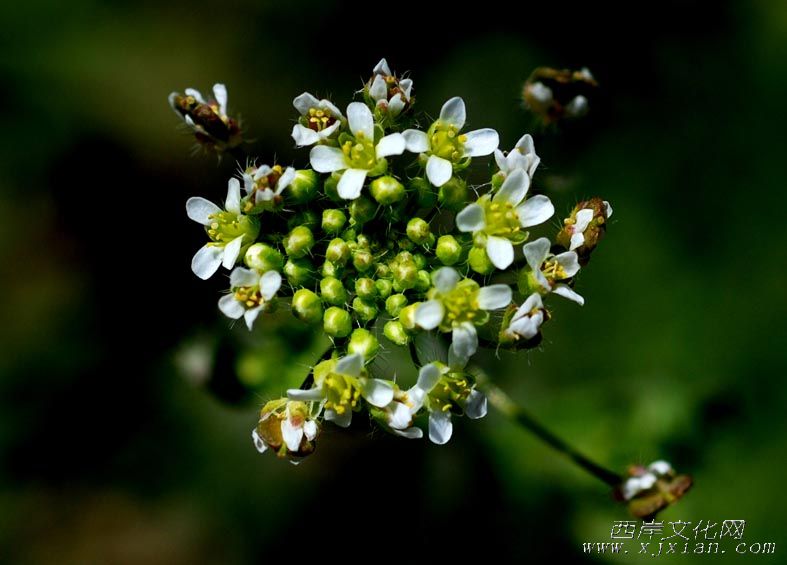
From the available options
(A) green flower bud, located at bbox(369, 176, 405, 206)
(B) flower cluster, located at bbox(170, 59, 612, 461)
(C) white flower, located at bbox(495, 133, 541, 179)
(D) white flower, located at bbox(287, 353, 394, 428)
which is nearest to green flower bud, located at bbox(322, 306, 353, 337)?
(B) flower cluster, located at bbox(170, 59, 612, 461)

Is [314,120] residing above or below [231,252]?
above

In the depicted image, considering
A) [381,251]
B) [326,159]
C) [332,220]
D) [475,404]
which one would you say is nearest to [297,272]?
[332,220]

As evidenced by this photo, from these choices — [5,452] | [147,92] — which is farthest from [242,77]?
[5,452]

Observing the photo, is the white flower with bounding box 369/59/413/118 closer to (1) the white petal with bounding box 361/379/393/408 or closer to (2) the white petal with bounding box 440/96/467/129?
(2) the white petal with bounding box 440/96/467/129

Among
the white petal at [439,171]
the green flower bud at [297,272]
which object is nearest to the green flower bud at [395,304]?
the green flower bud at [297,272]

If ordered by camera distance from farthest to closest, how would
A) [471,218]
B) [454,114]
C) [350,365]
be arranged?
1. [454,114]
2. [471,218]
3. [350,365]

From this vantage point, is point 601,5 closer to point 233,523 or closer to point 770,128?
point 770,128

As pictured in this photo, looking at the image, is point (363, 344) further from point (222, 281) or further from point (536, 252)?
point (222, 281)

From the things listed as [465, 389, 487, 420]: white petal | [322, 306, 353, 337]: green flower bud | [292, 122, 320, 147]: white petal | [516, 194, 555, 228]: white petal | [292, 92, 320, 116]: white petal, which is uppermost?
[292, 92, 320, 116]: white petal
